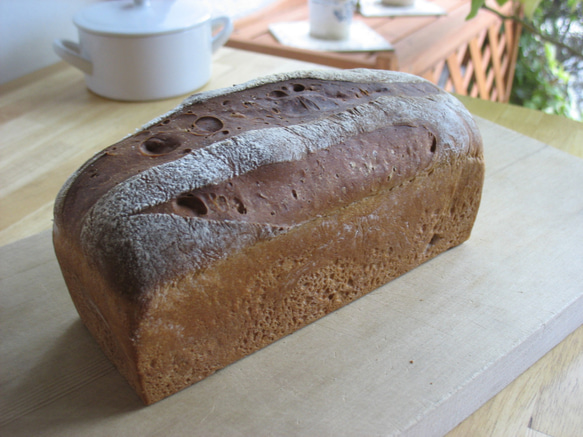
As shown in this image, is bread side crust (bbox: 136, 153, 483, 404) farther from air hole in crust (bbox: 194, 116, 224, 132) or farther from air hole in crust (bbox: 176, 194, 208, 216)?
air hole in crust (bbox: 194, 116, 224, 132)

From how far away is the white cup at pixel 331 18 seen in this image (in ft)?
6.93

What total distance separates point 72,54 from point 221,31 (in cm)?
44

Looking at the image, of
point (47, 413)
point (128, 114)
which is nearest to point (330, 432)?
point (47, 413)

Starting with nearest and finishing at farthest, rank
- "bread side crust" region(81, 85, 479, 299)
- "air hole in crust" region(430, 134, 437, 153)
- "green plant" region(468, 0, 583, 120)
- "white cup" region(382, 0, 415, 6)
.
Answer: "bread side crust" region(81, 85, 479, 299)
"air hole in crust" region(430, 134, 437, 153)
"white cup" region(382, 0, 415, 6)
"green plant" region(468, 0, 583, 120)

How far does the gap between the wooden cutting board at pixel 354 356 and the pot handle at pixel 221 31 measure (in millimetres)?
855

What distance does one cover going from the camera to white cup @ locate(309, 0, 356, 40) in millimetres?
2113

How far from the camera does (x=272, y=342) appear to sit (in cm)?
95

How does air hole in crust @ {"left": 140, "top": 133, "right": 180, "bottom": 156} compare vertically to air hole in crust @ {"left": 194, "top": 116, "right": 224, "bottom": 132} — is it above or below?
below

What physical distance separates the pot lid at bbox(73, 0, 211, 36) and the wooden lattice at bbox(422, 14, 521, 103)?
1.34 meters

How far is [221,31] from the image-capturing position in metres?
1.73

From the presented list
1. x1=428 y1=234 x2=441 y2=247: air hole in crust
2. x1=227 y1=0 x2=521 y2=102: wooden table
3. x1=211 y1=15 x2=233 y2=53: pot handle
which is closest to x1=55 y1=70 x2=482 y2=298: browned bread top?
x1=428 y1=234 x2=441 y2=247: air hole in crust

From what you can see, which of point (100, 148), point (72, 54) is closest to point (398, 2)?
point (72, 54)

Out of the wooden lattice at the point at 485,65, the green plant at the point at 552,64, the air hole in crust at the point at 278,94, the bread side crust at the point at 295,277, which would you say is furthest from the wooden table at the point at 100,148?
the green plant at the point at 552,64

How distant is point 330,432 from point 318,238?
0.98 feet
